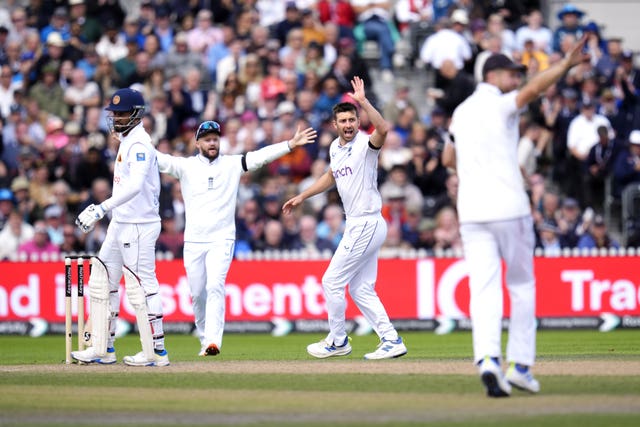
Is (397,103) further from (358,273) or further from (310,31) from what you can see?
(358,273)

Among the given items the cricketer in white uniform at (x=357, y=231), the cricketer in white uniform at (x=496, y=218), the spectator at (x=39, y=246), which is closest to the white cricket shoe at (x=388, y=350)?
the cricketer in white uniform at (x=357, y=231)

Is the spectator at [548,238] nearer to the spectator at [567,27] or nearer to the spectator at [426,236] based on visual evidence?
the spectator at [426,236]

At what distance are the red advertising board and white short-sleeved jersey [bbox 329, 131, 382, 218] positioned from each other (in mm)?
7422

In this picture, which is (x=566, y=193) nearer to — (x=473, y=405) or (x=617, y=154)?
(x=617, y=154)

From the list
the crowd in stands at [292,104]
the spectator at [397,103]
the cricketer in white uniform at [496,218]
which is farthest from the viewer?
the spectator at [397,103]

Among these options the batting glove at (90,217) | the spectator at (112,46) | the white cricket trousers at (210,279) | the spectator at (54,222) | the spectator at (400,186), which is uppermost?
the spectator at (112,46)

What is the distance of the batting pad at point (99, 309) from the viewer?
13.4 meters

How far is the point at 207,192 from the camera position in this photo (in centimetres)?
1479

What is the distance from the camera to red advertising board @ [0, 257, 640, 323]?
21078 millimetres

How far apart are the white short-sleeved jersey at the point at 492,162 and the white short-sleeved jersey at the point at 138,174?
4201mm

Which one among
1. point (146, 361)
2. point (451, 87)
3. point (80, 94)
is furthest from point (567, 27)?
point (146, 361)

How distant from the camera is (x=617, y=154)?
23.4 meters

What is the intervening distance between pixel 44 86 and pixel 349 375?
15.6 meters

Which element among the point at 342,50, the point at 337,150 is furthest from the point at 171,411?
the point at 342,50
